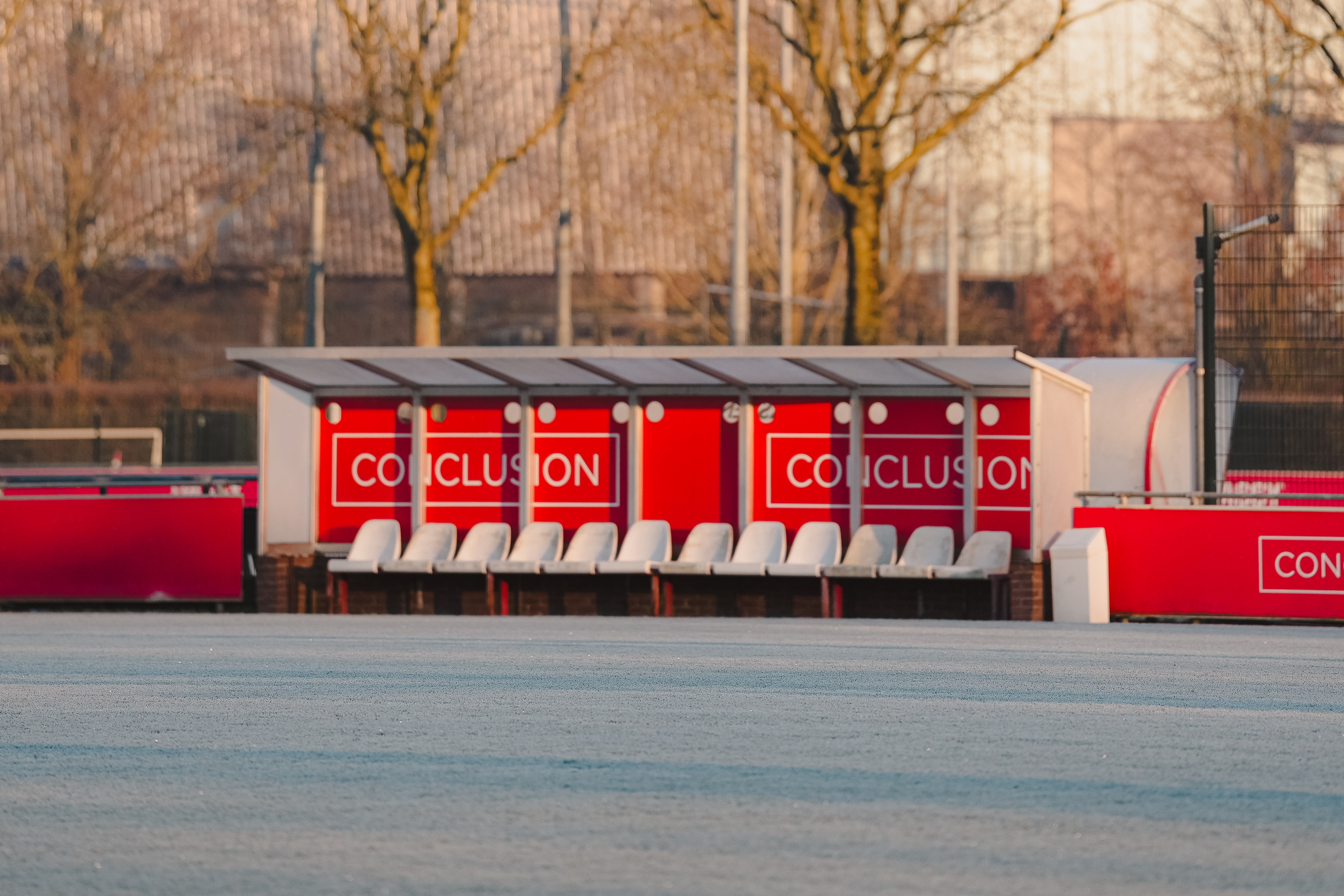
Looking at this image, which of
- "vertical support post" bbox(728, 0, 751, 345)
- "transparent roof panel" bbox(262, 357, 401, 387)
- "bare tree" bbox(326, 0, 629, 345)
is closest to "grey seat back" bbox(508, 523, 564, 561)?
"transparent roof panel" bbox(262, 357, 401, 387)

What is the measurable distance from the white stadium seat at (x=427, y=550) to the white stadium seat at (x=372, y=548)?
12cm

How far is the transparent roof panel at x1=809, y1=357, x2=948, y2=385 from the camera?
1759 centimetres

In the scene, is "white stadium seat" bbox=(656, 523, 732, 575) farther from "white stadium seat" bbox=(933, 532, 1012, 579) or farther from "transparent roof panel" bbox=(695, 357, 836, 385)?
"white stadium seat" bbox=(933, 532, 1012, 579)

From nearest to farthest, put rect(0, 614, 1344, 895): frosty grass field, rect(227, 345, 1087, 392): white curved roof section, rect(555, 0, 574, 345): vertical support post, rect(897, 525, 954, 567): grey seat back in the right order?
rect(0, 614, 1344, 895): frosty grass field → rect(227, 345, 1087, 392): white curved roof section → rect(897, 525, 954, 567): grey seat back → rect(555, 0, 574, 345): vertical support post

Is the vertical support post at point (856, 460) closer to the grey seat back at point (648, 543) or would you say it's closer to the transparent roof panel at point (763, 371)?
the transparent roof panel at point (763, 371)

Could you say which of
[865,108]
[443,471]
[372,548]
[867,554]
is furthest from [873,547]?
[865,108]

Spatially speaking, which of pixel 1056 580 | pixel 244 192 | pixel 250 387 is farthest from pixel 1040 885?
pixel 250 387

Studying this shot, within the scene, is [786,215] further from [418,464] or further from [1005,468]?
[1005,468]

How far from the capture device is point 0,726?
9.61 metres

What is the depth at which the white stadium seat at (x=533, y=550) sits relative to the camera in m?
18.3

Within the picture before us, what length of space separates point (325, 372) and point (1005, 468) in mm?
6928

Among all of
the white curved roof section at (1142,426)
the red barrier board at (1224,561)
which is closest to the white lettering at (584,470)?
the red barrier board at (1224,561)

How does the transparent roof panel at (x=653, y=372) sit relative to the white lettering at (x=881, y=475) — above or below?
above

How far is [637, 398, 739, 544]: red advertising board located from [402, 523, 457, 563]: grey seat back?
197cm
